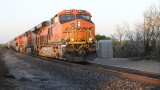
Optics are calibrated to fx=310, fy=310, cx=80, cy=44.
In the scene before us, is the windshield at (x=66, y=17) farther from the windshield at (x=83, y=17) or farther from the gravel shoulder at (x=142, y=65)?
the gravel shoulder at (x=142, y=65)

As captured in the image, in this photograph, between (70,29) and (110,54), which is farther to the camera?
(110,54)

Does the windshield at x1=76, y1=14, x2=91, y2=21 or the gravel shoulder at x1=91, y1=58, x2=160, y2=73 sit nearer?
the gravel shoulder at x1=91, y1=58, x2=160, y2=73

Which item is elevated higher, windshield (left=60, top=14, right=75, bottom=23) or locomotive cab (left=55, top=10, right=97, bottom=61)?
windshield (left=60, top=14, right=75, bottom=23)

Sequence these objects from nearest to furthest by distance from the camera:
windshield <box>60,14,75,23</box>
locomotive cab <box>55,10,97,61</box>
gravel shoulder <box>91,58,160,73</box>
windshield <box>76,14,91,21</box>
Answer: gravel shoulder <box>91,58,160,73</box>
locomotive cab <box>55,10,97,61</box>
windshield <box>60,14,75,23</box>
windshield <box>76,14,91,21</box>

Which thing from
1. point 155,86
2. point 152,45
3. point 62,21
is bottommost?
point 155,86

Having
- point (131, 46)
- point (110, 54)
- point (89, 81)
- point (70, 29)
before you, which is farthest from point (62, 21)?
point (89, 81)

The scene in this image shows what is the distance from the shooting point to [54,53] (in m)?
24.3

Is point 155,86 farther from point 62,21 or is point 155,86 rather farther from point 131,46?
point 131,46

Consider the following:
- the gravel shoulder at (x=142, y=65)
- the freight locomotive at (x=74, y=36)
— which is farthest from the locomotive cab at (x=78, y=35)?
the gravel shoulder at (x=142, y=65)

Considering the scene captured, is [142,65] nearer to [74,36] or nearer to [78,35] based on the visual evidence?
[78,35]

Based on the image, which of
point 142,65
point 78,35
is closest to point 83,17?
point 78,35

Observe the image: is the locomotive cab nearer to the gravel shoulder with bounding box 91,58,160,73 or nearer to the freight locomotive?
the freight locomotive

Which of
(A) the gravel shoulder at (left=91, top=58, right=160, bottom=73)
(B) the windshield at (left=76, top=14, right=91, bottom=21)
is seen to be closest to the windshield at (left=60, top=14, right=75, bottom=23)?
(B) the windshield at (left=76, top=14, right=91, bottom=21)

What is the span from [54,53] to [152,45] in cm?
779
